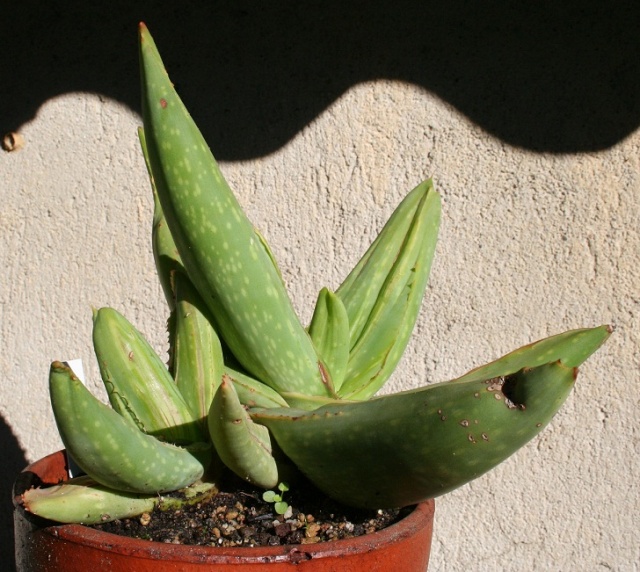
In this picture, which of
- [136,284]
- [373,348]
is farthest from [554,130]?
[136,284]

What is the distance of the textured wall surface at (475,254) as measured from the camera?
1.28 metres

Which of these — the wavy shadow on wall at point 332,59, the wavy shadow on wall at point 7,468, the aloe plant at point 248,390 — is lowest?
the wavy shadow on wall at point 7,468

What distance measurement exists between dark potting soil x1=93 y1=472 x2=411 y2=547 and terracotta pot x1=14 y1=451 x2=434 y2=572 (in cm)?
4

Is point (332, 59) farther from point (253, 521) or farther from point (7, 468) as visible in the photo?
point (7, 468)

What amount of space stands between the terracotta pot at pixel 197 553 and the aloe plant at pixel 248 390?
0.03 m

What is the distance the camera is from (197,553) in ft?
1.89

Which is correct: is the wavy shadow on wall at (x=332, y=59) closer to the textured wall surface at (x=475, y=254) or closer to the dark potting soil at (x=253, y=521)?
the textured wall surface at (x=475, y=254)

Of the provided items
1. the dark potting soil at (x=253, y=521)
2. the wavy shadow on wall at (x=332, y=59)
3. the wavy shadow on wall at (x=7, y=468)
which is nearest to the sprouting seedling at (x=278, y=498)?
the dark potting soil at (x=253, y=521)

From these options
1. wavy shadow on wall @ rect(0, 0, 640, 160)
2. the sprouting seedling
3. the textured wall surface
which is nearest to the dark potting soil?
the sprouting seedling

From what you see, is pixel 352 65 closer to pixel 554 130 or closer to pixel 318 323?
pixel 554 130

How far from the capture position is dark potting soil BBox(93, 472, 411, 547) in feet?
2.10

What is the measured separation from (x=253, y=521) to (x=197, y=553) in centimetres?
10

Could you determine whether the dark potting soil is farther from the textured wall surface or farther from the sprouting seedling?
the textured wall surface

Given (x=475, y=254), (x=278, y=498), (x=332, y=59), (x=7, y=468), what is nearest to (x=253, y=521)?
(x=278, y=498)
